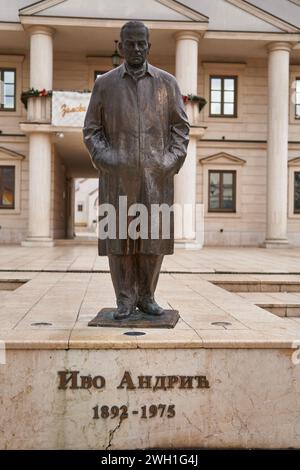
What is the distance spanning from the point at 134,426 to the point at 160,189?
A: 1993mm

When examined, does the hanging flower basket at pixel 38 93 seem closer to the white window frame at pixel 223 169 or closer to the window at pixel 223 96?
the white window frame at pixel 223 169

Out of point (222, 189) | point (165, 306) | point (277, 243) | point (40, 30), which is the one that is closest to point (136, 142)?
point (165, 306)

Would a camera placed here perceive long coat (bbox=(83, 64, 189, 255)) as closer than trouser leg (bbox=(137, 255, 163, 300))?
Yes

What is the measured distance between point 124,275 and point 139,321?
0.43 metres

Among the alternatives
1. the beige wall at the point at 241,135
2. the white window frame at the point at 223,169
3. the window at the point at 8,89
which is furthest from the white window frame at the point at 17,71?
the white window frame at the point at 223,169

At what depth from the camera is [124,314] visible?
203 inches

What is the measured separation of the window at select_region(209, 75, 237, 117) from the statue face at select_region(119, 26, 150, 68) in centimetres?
2228

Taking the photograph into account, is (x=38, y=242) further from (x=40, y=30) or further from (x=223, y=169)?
(x=223, y=169)

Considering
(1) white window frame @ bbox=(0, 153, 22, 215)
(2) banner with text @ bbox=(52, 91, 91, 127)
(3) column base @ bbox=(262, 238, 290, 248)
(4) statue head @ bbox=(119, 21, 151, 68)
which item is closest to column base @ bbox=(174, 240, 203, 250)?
(3) column base @ bbox=(262, 238, 290, 248)

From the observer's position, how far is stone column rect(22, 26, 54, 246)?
2230 cm

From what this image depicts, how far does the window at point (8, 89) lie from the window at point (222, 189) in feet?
31.3

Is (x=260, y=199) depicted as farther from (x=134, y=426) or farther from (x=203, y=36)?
(x=134, y=426)

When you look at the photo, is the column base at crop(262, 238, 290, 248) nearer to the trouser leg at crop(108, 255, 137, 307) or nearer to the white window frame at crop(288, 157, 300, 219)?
the white window frame at crop(288, 157, 300, 219)

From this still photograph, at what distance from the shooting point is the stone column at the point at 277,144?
23922 millimetres
